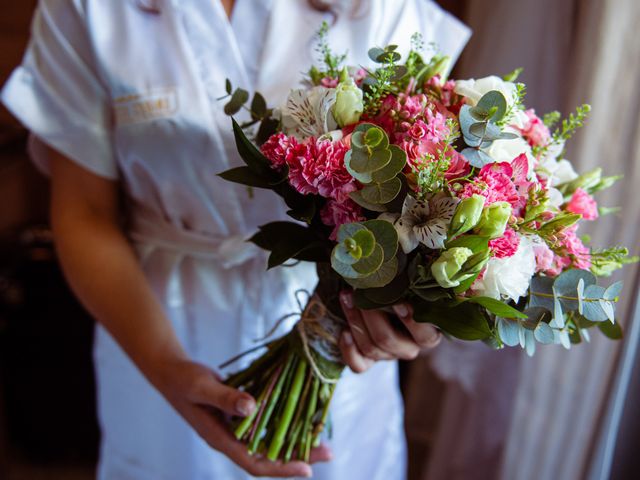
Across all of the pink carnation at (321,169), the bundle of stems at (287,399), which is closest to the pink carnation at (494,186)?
the pink carnation at (321,169)

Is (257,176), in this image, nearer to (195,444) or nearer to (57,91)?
(57,91)

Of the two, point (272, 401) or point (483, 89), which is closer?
point (483, 89)

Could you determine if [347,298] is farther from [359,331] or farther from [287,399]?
[287,399]

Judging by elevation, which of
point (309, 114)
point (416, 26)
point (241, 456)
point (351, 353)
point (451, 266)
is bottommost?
point (241, 456)

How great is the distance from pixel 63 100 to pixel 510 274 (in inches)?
27.3

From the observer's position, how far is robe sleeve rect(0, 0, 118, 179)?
0.83 m

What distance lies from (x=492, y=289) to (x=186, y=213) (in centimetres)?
53

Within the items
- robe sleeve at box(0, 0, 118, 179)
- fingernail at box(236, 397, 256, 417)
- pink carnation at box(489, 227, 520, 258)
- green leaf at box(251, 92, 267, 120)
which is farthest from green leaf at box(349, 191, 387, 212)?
robe sleeve at box(0, 0, 118, 179)

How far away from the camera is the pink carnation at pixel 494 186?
50 centimetres

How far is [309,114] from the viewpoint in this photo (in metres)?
0.58

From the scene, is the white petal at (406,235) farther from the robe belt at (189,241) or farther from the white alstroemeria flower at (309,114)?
the robe belt at (189,241)

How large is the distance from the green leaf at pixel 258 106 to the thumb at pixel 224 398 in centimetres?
35

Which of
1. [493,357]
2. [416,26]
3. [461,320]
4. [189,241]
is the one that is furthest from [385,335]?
[493,357]

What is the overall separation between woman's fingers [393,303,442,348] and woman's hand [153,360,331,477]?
0.23 m
